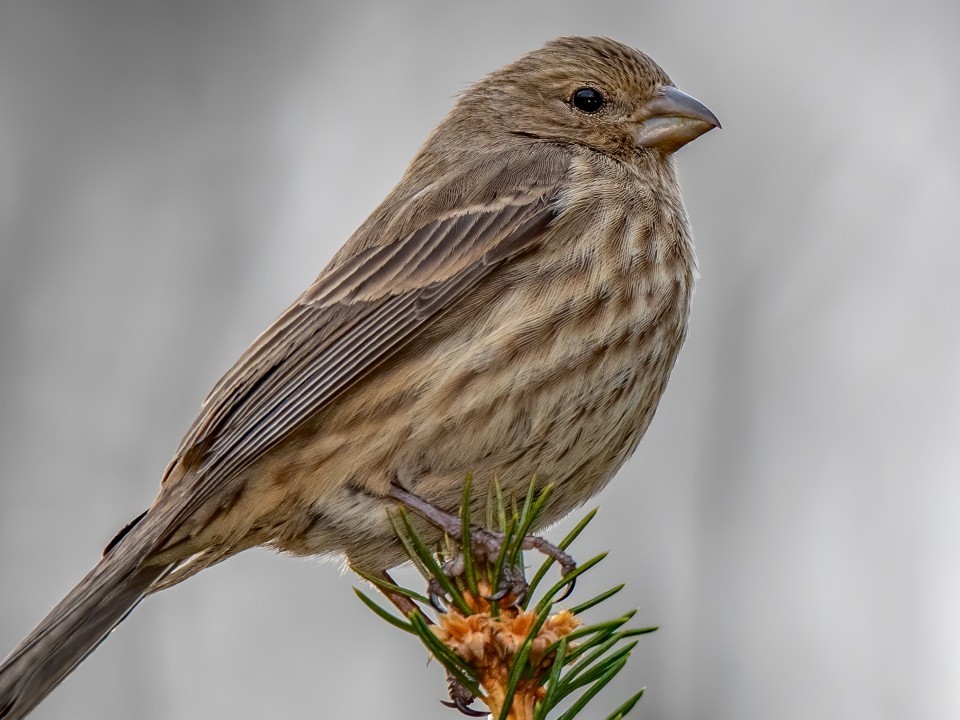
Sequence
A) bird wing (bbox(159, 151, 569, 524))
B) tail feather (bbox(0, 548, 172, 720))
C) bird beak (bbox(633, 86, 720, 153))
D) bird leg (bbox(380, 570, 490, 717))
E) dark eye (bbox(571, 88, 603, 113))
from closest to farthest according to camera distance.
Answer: tail feather (bbox(0, 548, 172, 720)) < bird leg (bbox(380, 570, 490, 717)) < bird wing (bbox(159, 151, 569, 524)) < bird beak (bbox(633, 86, 720, 153)) < dark eye (bbox(571, 88, 603, 113))

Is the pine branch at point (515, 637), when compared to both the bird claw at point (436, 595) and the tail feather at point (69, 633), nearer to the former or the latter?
the bird claw at point (436, 595)

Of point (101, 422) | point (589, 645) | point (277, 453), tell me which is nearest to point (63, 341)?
point (101, 422)

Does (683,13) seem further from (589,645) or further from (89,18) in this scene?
(589,645)

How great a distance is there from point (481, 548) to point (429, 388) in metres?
0.82

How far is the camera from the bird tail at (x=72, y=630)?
12.9 feet

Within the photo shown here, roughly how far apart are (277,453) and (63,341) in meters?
4.84

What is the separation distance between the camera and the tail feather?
3943 mm

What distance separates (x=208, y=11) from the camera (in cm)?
959

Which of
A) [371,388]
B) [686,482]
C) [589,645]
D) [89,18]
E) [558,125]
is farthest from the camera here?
[89,18]

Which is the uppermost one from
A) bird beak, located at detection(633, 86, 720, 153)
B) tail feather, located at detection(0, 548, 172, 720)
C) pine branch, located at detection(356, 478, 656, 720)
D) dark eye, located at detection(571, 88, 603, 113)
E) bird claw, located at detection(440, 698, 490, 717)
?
dark eye, located at detection(571, 88, 603, 113)

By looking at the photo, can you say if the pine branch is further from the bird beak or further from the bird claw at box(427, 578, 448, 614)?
the bird beak

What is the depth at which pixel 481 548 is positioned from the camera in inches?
144

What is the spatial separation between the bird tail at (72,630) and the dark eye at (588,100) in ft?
8.13

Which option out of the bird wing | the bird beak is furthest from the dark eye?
the bird wing
